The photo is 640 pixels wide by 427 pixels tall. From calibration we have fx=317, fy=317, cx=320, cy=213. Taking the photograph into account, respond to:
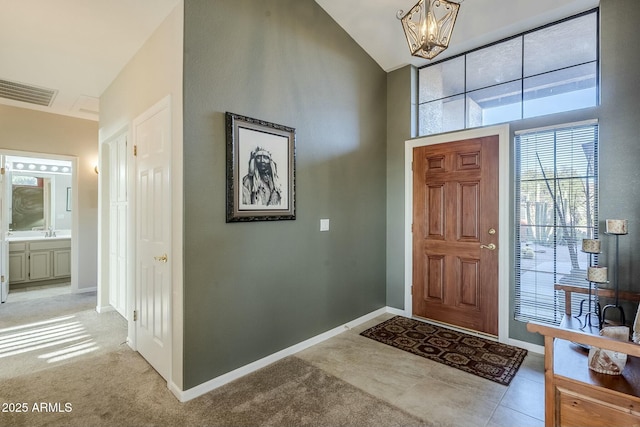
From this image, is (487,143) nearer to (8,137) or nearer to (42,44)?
(42,44)

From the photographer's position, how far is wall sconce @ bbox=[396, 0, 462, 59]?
1793 millimetres

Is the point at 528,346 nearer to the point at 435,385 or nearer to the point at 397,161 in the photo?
the point at 435,385

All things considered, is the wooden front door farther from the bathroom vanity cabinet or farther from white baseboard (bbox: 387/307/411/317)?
the bathroom vanity cabinet

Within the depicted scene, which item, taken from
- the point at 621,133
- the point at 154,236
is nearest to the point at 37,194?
the point at 154,236

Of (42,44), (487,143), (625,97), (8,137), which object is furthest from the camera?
(8,137)

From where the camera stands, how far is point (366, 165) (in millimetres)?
3736

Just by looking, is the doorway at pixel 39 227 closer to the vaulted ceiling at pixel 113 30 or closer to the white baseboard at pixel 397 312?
the vaulted ceiling at pixel 113 30

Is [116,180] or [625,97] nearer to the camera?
[625,97]

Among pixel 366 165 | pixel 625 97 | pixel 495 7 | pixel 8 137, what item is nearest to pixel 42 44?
pixel 8 137

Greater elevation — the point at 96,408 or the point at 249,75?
the point at 249,75

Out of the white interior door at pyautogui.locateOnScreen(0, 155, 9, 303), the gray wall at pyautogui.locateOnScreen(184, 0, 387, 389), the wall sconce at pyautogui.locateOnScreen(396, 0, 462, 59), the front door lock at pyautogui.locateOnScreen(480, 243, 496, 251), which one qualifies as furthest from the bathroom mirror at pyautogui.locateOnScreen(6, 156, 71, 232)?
the front door lock at pyautogui.locateOnScreen(480, 243, 496, 251)

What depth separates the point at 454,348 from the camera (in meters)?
3.00

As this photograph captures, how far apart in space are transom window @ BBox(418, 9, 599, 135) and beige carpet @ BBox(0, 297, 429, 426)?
2.90 metres

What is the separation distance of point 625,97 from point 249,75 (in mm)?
2990
